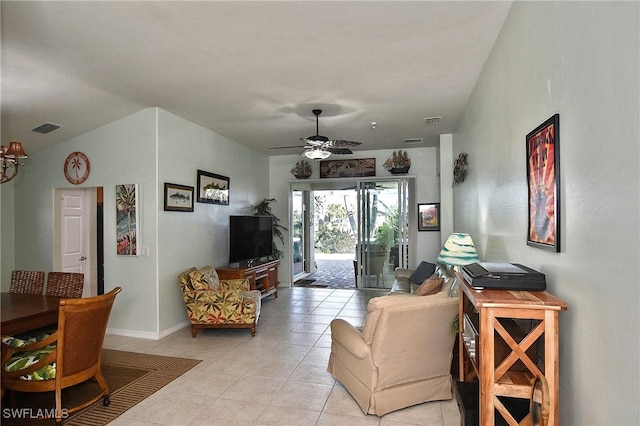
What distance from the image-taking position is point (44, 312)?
2.83 meters

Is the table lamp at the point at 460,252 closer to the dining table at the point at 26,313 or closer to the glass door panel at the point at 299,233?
the dining table at the point at 26,313

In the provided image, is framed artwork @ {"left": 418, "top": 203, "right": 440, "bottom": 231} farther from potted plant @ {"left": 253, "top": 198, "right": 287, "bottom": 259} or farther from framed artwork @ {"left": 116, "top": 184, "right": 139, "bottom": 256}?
framed artwork @ {"left": 116, "top": 184, "right": 139, "bottom": 256}

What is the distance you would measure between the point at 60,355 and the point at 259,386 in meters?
1.50

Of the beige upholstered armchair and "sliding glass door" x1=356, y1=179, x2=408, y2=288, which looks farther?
"sliding glass door" x1=356, y1=179, x2=408, y2=288

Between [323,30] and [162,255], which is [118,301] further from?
[323,30]

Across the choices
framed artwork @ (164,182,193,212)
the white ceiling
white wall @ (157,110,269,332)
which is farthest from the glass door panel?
the white ceiling

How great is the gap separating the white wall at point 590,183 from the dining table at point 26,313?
3453mm

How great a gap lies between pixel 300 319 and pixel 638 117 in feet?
15.5

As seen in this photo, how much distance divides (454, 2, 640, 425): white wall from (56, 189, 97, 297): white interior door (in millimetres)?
5673

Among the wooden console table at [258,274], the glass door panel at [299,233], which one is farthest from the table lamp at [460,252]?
the glass door panel at [299,233]

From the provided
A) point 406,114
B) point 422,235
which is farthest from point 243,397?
point 422,235

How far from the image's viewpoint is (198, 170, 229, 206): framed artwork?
17.7ft

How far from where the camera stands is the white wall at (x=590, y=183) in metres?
1.20

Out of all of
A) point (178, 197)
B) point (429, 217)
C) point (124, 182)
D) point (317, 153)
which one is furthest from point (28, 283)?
point (429, 217)
